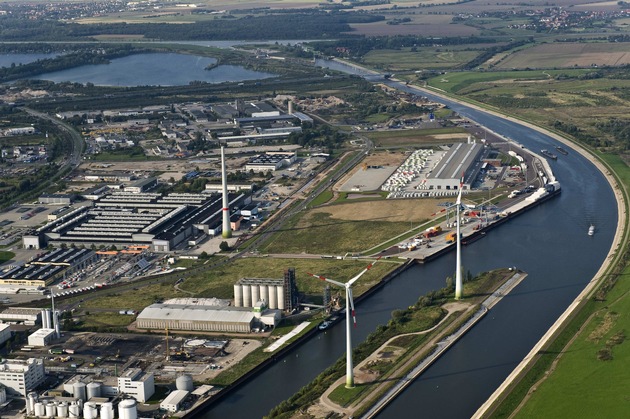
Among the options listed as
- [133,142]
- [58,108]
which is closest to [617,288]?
[133,142]

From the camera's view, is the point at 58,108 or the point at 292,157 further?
the point at 58,108

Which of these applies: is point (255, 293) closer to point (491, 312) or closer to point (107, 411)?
point (491, 312)

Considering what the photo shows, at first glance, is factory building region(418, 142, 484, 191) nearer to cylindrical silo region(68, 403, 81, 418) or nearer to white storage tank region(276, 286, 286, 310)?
white storage tank region(276, 286, 286, 310)

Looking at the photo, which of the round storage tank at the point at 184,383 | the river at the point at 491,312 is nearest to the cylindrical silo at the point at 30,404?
the round storage tank at the point at 184,383

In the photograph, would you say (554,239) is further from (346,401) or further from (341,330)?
(346,401)

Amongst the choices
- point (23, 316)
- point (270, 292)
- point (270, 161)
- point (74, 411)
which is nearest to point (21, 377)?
point (74, 411)
